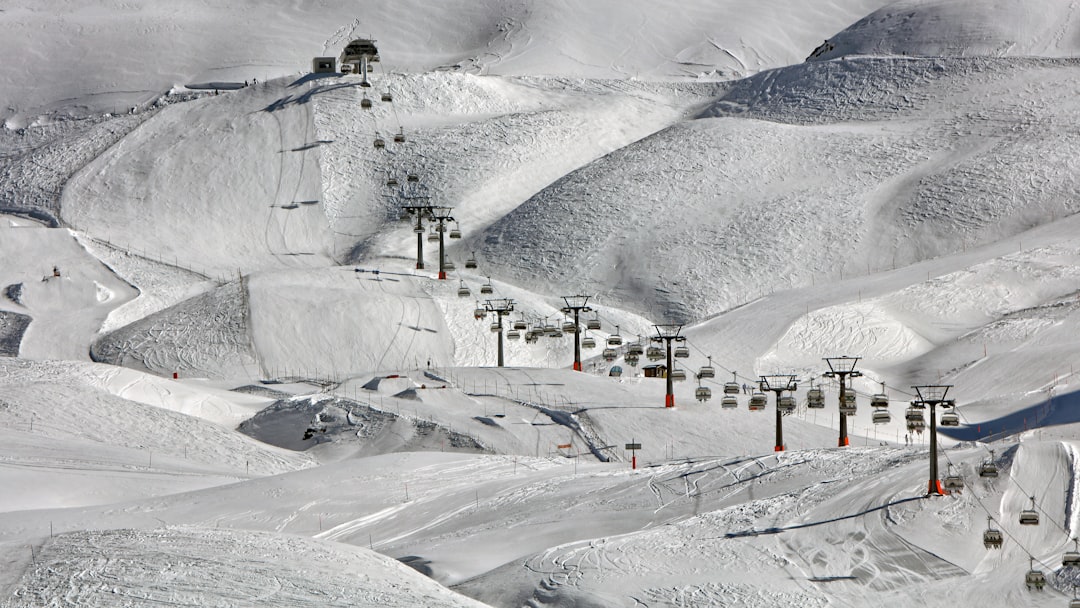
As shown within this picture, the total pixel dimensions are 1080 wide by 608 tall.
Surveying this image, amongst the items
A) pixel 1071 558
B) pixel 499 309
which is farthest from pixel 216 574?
pixel 499 309

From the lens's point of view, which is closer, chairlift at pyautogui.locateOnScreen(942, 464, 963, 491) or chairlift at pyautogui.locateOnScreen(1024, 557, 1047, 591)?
chairlift at pyautogui.locateOnScreen(1024, 557, 1047, 591)

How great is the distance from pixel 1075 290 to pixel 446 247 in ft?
117

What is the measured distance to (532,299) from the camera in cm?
9362

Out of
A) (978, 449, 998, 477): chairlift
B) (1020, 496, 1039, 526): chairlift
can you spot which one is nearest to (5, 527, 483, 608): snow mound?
(1020, 496, 1039, 526): chairlift

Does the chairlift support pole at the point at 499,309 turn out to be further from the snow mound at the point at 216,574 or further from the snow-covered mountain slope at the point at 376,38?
the snow-covered mountain slope at the point at 376,38

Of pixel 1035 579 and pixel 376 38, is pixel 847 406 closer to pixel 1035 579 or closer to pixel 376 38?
pixel 1035 579

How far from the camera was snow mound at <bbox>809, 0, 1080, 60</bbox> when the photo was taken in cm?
12112

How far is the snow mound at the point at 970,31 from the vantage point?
121125 mm

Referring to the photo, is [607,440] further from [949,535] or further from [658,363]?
[949,535]

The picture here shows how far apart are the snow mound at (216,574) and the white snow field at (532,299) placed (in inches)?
5.5

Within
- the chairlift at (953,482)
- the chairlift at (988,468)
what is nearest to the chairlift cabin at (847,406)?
the chairlift at (988,468)

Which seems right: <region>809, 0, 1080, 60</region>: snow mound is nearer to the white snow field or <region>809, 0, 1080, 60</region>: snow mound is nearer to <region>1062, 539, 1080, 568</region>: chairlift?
the white snow field

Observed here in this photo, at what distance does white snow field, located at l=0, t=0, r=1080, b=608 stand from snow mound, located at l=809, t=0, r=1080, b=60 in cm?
43

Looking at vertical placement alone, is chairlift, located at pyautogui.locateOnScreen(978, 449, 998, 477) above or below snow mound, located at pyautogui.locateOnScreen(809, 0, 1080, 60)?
below
